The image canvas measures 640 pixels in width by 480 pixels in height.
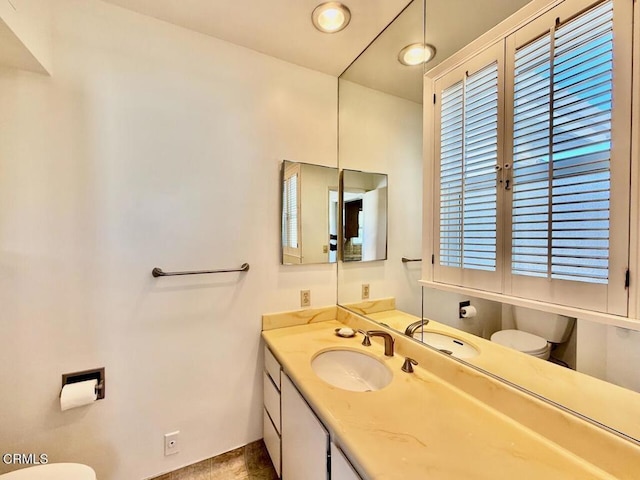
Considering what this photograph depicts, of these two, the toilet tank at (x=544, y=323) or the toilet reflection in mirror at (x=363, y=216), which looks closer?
the toilet tank at (x=544, y=323)

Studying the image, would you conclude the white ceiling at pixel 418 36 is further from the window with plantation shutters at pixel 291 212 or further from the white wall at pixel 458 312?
the white wall at pixel 458 312

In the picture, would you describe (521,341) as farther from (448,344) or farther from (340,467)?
(340,467)

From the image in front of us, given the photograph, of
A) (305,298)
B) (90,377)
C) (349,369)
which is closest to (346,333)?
(349,369)

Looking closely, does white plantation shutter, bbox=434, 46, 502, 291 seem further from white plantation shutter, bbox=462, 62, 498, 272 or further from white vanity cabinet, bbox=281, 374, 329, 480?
white vanity cabinet, bbox=281, 374, 329, 480

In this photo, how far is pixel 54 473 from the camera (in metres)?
0.99

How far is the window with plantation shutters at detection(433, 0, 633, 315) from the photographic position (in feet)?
2.37

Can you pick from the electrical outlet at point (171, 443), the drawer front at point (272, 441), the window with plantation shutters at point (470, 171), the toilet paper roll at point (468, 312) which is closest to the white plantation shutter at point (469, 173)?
the window with plantation shutters at point (470, 171)

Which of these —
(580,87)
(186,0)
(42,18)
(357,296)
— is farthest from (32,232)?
(580,87)

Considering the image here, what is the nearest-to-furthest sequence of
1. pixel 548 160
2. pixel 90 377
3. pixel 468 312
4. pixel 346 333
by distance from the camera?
pixel 548 160 → pixel 468 312 → pixel 90 377 → pixel 346 333

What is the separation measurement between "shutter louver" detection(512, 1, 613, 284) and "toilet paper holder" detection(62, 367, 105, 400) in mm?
1867

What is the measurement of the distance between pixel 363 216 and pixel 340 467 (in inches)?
52.7

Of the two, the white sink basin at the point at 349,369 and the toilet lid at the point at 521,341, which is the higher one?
the toilet lid at the point at 521,341

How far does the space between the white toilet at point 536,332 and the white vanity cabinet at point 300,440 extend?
2.44 ft

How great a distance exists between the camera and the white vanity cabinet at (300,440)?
0.92m
